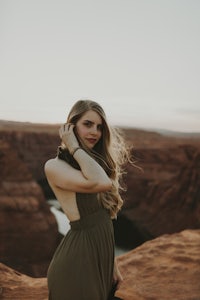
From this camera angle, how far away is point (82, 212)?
211 centimetres

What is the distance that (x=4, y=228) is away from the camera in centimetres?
2061

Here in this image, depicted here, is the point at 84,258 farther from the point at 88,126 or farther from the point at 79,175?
the point at 88,126

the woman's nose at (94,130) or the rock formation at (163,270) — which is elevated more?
the woman's nose at (94,130)

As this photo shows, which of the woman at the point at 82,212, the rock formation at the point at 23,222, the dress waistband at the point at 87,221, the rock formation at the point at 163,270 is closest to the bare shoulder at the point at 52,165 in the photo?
the woman at the point at 82,212

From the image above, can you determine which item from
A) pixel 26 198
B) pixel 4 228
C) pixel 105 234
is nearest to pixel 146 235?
pixel 26 198

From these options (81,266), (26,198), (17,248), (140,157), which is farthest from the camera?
(140,157)

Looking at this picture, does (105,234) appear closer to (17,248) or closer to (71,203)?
(71,203)

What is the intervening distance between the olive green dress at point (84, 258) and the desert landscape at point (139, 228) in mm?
2407

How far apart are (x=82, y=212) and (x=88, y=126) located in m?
0.52

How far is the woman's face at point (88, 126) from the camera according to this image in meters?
2.26

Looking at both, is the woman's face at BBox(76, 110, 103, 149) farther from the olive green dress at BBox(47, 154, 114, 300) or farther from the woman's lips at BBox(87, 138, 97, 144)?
the olive green dress at BBox(47, 154, 114, 300)

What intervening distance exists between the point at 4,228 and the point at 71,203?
1959cm

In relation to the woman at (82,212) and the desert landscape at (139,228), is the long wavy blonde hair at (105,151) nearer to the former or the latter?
the woman at (82,212)

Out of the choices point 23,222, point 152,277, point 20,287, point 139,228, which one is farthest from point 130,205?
point 20,287
